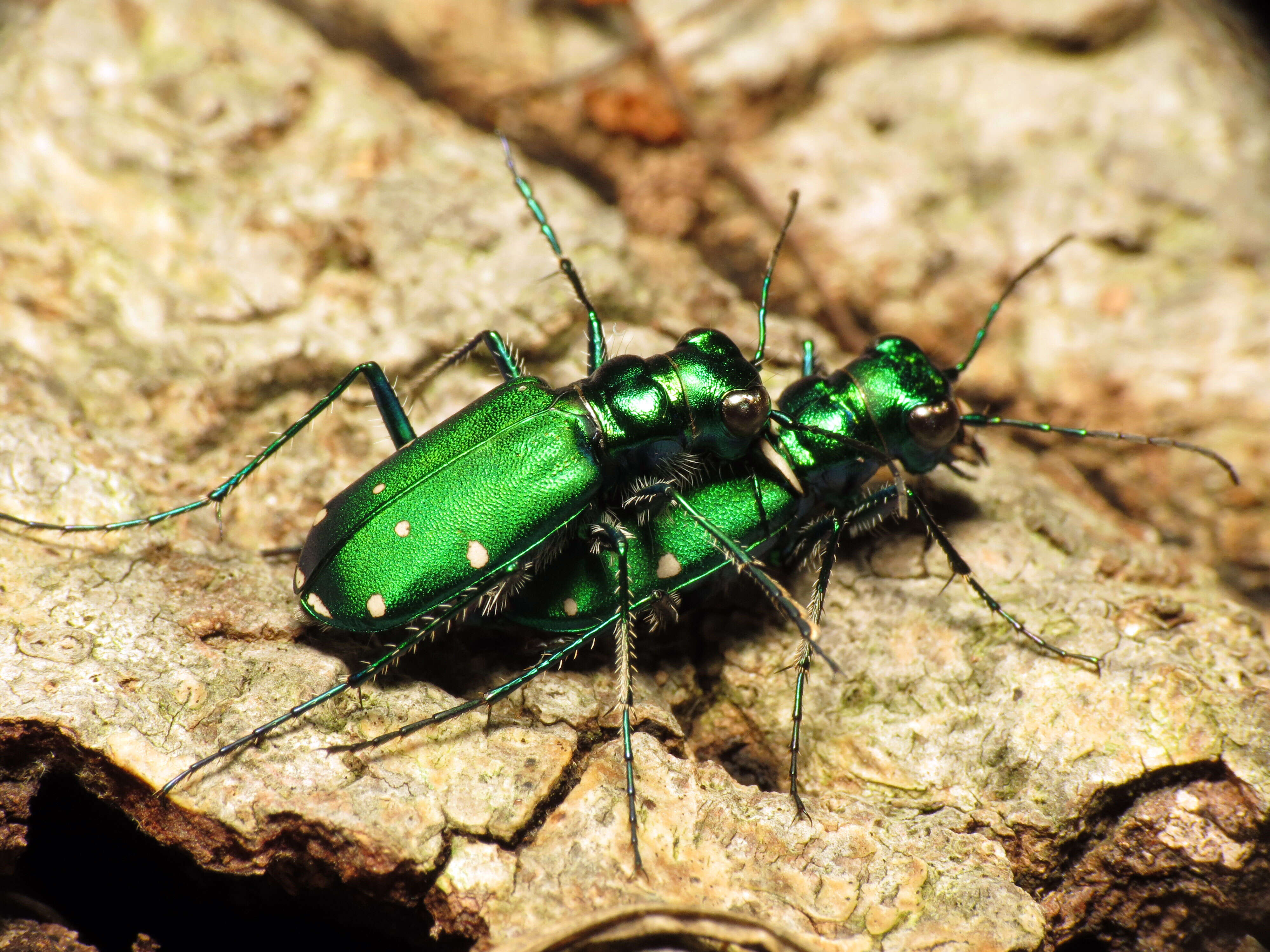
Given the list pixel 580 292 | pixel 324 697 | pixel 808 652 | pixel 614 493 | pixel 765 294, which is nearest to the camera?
pixel 324 697


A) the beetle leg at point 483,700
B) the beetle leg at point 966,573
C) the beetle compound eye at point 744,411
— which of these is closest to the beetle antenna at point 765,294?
the beetle compound eye at point 744,411

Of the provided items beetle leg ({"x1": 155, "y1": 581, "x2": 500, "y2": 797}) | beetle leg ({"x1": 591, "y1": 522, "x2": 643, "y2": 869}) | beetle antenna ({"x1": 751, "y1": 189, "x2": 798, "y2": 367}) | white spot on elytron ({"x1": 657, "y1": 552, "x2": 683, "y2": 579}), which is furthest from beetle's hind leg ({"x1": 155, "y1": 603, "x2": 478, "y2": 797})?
beetle antenna ({"x1": 751, "y1": 189, "x2": 798, "y2": 367})

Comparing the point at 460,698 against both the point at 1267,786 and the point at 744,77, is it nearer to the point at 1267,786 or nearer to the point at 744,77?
the point at 1267,786

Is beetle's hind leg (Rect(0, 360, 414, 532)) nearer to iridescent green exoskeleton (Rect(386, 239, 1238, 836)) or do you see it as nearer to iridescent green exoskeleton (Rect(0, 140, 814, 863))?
iridescent green exoskeleton (Rect(0, 140, 814, 863))

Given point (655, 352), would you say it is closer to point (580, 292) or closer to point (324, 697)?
point (580, 292)

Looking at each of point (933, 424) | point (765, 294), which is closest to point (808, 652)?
point (933, 424)

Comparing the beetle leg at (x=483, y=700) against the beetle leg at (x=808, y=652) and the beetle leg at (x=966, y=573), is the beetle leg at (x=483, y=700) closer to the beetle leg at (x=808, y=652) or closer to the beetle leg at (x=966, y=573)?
the beetle leg at (x=808, y=652)
